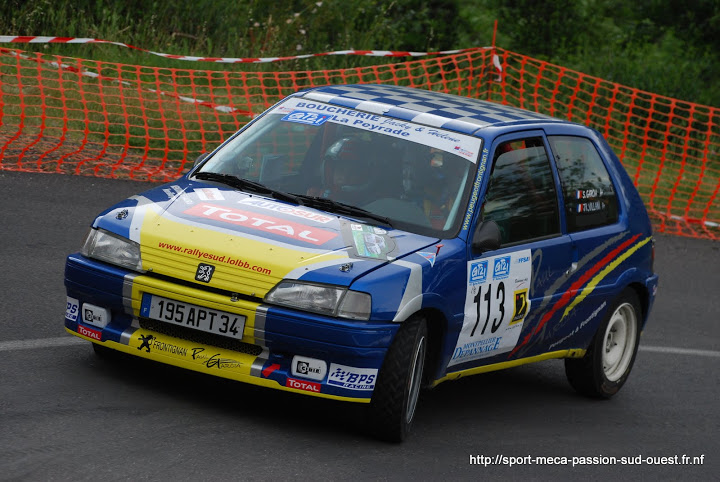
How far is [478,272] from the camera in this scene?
5.98 metres

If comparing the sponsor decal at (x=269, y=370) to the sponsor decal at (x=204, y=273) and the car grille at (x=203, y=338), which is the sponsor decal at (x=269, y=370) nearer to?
the car grille at (x=203, y=338)

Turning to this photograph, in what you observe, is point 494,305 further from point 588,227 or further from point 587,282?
point 588,227

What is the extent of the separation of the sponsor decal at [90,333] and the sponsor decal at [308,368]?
40.8 inches

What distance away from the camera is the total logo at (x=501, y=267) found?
20.1 feet

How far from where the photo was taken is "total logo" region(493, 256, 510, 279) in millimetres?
6125

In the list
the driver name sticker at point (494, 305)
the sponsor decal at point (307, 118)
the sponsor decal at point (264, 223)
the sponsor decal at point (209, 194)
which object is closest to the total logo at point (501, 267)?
the driver name sticker at point (494, 305)

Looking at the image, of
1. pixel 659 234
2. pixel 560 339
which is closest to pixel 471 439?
pixel 560 339

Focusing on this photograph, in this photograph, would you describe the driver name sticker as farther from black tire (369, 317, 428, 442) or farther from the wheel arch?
black tire (369, 317, 428, 442)

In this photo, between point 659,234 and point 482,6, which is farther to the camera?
point 482,6

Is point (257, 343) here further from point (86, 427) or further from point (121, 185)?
point (121, 185)

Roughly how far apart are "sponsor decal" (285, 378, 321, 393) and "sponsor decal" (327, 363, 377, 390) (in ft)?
0.21

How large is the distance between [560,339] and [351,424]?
170 centimetres

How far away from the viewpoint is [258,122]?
6.91 m

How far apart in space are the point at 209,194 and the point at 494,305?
5.34 feet
